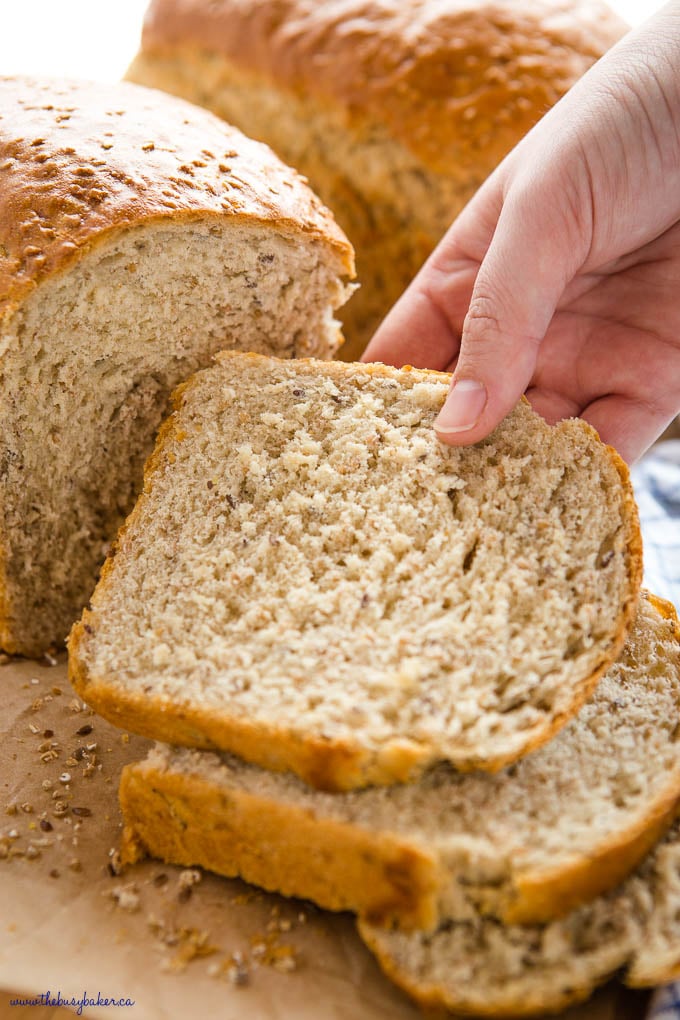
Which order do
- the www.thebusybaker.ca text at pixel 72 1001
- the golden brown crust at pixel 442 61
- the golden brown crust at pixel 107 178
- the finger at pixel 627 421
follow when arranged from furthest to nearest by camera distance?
the golden brown crust at pixel 442 61
the finger at pixel 627 421
the golden brown crust at pixel 107 178
the www.thebusybaker.ca text at pixel 72 1001

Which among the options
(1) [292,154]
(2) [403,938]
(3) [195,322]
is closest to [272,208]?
(3) [195,322]

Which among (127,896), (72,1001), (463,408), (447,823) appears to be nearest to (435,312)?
(463,408)

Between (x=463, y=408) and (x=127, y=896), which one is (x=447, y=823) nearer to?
(x=127, y=896)

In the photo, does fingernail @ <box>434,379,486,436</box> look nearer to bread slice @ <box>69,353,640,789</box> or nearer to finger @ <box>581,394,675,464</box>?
bread slice @ <box>69,353,640,789</box>

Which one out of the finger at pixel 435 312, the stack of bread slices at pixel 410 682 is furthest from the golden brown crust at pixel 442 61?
the stack of bread slices at pixel 410 682

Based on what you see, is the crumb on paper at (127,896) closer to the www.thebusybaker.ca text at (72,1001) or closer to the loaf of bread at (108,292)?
the www.thebusybaker.ca text at (72,1001)

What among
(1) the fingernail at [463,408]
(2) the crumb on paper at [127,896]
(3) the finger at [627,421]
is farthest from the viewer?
(3) the finger at [627,421]

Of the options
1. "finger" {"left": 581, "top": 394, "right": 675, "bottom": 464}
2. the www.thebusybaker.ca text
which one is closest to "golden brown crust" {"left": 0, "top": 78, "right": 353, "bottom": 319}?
"finger" {"left": 581, "top": 394, "right": 675, "bottom": 464}
